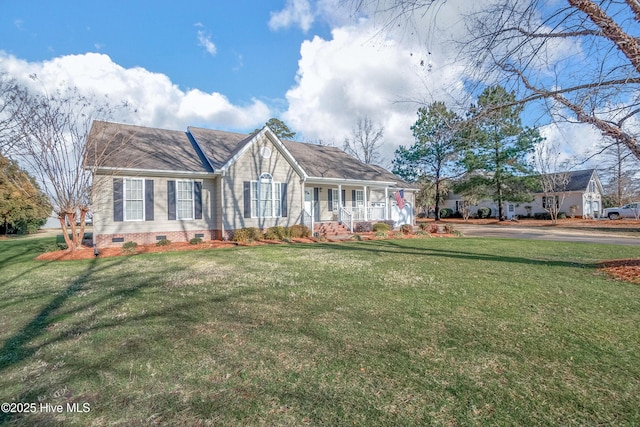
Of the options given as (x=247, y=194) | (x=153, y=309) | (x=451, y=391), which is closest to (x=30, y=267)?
(x=153, y=309)

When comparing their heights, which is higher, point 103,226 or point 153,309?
point 103,226

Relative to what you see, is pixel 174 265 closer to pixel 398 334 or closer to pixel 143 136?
pixel 398 334

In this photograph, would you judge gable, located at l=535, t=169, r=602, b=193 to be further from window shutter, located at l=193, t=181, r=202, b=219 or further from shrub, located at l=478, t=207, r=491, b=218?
window shutter, located at l=193, t=181, r=202, b=219

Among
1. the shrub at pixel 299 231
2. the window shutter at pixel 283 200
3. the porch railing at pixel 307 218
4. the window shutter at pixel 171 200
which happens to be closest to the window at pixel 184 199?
the window shutter at pixel 171 200

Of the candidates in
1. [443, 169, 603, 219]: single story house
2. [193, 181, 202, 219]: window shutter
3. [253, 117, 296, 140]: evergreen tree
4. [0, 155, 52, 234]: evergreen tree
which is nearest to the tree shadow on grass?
[193, 181, 202, 219]: window shutter

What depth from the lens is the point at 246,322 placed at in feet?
15.3

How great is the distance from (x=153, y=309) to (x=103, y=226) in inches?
423

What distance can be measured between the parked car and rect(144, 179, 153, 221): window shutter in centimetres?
4444

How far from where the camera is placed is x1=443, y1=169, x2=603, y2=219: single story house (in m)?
38.0

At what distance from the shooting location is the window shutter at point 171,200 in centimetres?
1522

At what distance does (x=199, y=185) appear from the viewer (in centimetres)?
1603

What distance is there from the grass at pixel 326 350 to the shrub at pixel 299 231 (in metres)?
9.27

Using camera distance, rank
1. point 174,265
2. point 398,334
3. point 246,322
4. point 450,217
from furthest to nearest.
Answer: point 450,217, point 174,265, point 246,322, point 398,334

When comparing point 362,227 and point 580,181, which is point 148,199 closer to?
point 362,227
